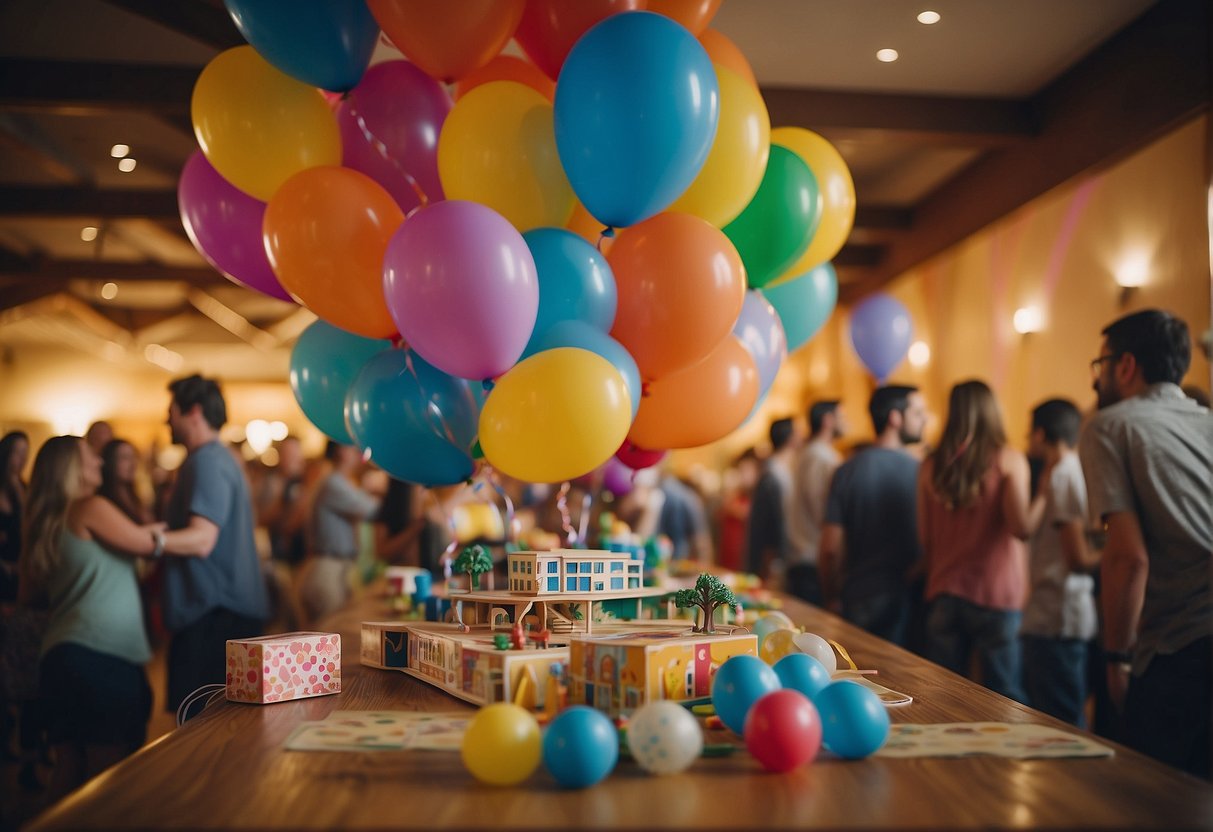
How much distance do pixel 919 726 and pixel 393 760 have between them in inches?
35.0

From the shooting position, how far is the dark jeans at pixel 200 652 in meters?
2.84

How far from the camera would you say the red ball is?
1.35 m

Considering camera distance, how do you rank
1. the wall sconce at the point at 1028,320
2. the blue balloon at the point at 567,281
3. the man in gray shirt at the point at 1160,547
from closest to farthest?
1. the blue balloon at the point at 567,281
2. the man in gray shirt at the point at 1160,547
3. the wall sconce at the point at 1028,320

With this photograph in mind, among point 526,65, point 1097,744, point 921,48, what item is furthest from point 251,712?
point 921,48

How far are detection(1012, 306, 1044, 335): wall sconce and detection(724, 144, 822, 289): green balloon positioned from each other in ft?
12.8

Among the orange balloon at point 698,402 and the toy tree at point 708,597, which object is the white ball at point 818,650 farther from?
the orange balloon at point 698,402

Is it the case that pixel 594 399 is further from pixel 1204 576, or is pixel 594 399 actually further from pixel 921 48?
pixel 921 48

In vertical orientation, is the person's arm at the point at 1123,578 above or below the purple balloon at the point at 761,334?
below

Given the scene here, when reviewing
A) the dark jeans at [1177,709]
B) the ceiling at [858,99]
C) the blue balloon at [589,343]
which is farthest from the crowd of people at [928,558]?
the ceiling at [858,99]

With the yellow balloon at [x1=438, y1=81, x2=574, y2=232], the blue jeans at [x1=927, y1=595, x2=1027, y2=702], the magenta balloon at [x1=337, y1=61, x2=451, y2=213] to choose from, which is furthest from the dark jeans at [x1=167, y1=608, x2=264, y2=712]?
the blue jeans at [x1=927, y1=595, x2=1027, y2=702]

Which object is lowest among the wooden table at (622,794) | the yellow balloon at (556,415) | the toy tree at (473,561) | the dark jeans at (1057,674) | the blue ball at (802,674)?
the dark jeans at (1057,674)

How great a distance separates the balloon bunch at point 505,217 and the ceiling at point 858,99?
1449 millimetres

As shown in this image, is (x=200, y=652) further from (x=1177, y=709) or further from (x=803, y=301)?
(x=1177, y=709)

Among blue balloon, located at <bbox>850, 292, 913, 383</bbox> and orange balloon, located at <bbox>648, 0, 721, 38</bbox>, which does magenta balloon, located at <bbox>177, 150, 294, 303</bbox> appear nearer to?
orange balloon, located at <bbox>648, 0, 721, 38</bbox>
